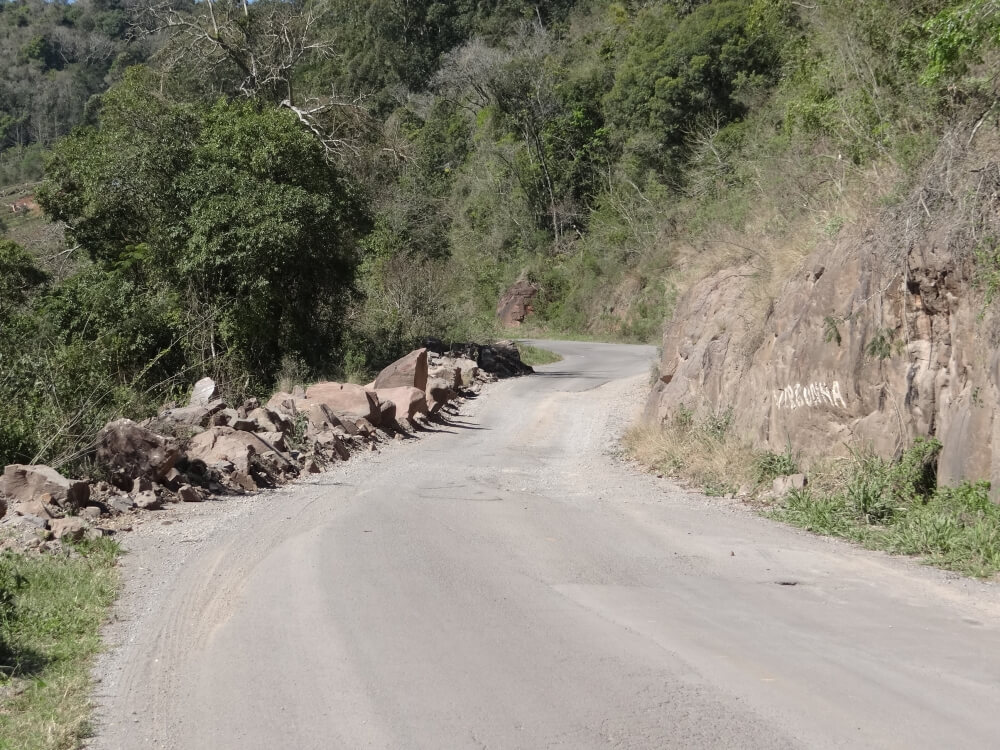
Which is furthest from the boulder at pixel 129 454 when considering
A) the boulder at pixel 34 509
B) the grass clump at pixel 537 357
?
the grass clump at pixel 537 357

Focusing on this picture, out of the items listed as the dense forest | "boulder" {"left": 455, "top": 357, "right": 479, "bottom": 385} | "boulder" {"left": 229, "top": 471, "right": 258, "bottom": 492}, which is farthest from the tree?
"boulder" {"left": 229, "top": 471, "right": 258, "bottom": 492}

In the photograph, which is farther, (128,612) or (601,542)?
(601,542)

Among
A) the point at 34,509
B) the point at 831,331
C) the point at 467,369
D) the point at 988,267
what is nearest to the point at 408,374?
the point at 467,369

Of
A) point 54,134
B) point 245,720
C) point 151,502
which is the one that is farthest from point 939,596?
point 54,134

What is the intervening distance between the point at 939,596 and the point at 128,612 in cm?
587

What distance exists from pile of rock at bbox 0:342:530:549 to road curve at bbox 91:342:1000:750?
1529 mm

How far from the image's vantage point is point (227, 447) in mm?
13805

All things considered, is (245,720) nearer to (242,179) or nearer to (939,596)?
(939,596)

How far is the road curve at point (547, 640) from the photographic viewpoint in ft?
16.4

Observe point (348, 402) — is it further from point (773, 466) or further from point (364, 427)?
point (773, 466)

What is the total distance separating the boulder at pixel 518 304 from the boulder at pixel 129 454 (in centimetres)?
4116

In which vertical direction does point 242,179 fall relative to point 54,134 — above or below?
below

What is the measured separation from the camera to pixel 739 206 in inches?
769

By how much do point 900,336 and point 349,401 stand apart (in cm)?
1012
